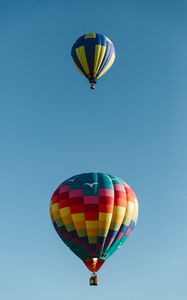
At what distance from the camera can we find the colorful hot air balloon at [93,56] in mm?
45594

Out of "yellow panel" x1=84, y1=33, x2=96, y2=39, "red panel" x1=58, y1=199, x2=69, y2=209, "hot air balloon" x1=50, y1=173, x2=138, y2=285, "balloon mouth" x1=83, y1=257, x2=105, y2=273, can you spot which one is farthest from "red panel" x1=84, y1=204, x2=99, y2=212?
"yellow panel" x1=84, y1=33, x2=96, y2=39

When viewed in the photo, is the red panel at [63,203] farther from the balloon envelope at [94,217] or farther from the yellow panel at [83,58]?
the yellow panel at [83,58]

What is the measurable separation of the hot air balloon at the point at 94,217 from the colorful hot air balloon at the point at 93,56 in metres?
8.53

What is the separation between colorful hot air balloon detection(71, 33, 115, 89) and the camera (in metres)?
45.6

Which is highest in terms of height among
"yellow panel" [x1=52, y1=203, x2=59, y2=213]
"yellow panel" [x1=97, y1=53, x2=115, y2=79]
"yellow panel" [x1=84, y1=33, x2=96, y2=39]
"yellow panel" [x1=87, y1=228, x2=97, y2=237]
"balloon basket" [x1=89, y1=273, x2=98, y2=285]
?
"yellow panel" [x1=84, y1=33, x2=96, y2=39]

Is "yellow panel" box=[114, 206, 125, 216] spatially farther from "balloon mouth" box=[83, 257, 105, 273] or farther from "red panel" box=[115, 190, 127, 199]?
"balloon mouth" box=[83, 257, 105, 273]

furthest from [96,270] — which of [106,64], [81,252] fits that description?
[106,64]

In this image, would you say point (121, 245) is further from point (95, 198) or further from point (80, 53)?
point (80, 53)

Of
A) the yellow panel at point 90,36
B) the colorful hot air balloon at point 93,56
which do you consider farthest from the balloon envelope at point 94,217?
the yellow panel at point 90,36

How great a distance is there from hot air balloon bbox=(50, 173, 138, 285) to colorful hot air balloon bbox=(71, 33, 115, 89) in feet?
28.0

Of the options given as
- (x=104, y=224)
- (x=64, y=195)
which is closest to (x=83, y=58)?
(x=64, y=195)

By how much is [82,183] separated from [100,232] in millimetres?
3467

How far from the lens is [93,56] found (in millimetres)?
45500

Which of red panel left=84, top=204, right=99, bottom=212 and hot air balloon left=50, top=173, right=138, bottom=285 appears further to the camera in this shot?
red panel left=84, top=204, right=99, bottom=212
